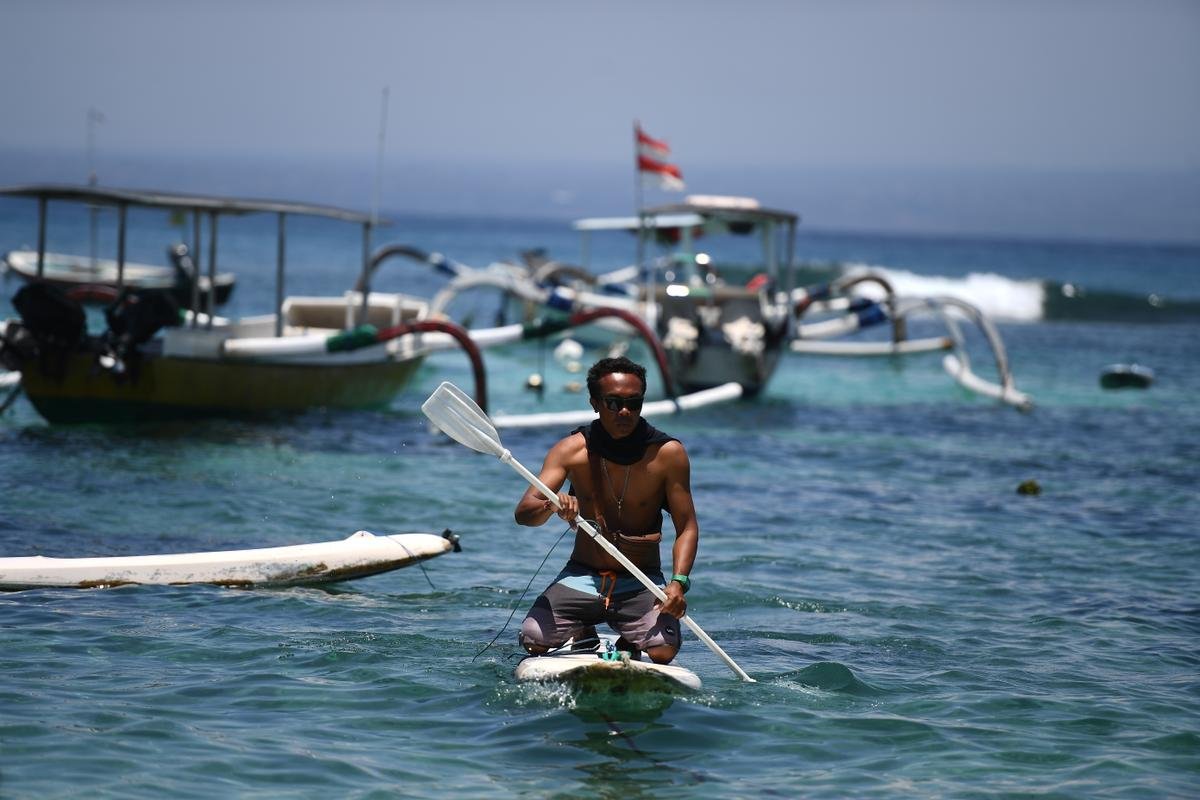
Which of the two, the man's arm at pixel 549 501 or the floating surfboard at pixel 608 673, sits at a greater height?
the man's arm at pixel 549 501

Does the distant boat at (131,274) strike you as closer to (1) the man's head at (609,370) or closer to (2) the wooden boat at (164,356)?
(2) the wooden boat at (164,356)

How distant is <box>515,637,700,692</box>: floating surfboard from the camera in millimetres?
6934

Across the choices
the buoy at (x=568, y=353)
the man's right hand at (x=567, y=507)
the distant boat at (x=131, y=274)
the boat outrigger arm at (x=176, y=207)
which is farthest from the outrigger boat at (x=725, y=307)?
the man's right hand at (x=567, y=507)

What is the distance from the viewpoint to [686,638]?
8953 millimetres

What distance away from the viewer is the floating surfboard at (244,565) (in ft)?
30.3

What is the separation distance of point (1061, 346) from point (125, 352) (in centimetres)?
2925

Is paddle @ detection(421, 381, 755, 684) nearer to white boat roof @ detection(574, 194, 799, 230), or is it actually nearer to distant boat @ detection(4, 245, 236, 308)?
white boat roof @ detection(574, 194, 799, 230)

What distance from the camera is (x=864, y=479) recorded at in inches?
638

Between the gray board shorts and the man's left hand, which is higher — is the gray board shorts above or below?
below

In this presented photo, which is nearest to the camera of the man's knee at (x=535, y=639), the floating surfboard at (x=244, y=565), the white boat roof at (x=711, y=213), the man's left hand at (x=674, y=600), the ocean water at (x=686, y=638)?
the ocean water at (x=686, y=638)

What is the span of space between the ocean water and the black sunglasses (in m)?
1.44

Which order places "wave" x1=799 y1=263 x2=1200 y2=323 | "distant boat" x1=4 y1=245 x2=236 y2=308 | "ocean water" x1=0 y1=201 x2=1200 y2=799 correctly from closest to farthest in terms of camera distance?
"ocean water" x1=0 y1=201 x2=1200 y2=799 < "distant boat" x1=4 y1=245 x2=236 y2=308 < "wave" x1=799 y1=263 x2=1200 y2=323

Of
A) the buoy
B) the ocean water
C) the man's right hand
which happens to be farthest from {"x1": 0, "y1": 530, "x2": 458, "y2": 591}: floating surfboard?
the buoy

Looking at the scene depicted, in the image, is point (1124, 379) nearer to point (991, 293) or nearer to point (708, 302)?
point (708, 302)
